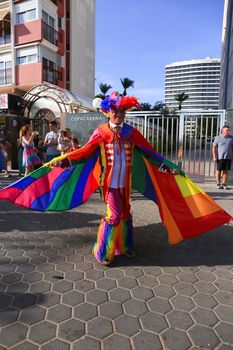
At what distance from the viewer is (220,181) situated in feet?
31.9

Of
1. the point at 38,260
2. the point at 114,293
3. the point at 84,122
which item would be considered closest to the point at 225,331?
the point at 114,293

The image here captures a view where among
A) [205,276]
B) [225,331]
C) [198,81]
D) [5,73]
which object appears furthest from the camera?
[198,81]

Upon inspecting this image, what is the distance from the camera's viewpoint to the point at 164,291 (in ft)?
10.8

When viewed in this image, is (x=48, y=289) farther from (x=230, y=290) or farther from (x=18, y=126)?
(x=18, y=126)

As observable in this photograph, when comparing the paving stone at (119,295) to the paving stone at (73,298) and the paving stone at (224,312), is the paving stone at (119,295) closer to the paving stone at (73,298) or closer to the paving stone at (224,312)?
the paving stone at (73,298)

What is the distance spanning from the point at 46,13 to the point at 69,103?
49.6 ft

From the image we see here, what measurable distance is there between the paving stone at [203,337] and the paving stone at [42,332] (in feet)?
3.68

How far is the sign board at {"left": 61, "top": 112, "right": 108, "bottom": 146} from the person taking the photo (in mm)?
11367

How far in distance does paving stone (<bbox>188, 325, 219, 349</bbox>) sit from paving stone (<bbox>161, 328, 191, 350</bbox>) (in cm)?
7

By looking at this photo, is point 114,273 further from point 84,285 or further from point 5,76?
point 5,76

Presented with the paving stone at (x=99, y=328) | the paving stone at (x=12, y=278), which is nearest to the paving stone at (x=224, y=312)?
the paving stone at (x=99, y=328)

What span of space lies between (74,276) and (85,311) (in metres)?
0.73

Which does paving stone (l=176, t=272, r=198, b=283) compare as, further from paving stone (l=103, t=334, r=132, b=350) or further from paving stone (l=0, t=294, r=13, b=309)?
paving stone (l=0, t=294, r=13, b=309)

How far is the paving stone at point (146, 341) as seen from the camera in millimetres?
2430
